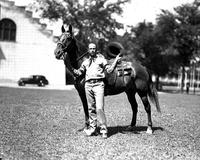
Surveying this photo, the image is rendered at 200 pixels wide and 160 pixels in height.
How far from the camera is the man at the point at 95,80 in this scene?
756 centimetres

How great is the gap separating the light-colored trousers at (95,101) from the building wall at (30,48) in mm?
33674

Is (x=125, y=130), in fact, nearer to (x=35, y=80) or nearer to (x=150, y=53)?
(x=35, y=80)

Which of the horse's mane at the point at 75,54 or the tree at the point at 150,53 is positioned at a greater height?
the tree at the point at 150,53

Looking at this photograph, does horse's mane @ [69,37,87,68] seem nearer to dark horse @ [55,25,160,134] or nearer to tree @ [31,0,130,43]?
dark horse @ [55,25,160,134]

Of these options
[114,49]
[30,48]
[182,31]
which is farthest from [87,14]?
[114,49]

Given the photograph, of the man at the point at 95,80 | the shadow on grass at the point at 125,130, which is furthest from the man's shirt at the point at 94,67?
the shadow on grass at the point at 125,130

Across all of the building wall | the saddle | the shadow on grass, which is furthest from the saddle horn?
the building wall

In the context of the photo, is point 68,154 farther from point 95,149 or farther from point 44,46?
point 44,46

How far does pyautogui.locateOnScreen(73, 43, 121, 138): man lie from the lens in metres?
7.56

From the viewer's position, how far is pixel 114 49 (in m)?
8.45

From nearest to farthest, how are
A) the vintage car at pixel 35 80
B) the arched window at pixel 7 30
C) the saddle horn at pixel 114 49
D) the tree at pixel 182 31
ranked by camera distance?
1. the saddle horn at pixel 114 49
2. the vintage car at pixel 35 80
3. the arched window at pixel 7 30
4. the tree at pixel 182 31

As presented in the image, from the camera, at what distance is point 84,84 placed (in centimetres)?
782

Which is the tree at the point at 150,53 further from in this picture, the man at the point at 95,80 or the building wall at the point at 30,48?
the man at the point at 95,80

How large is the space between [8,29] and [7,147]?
121ft
